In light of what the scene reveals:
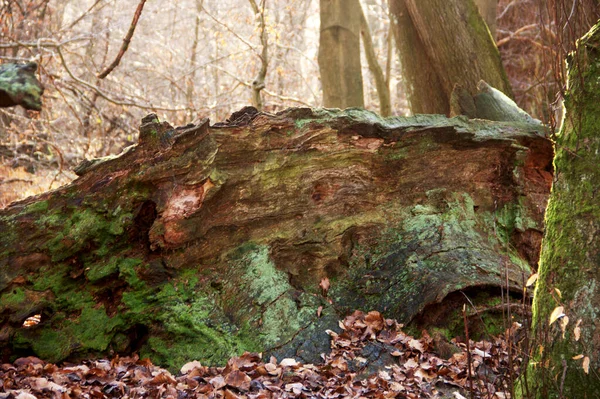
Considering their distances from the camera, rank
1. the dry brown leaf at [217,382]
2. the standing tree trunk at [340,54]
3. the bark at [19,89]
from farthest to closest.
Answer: the standing tree trunk at [340,54], the dry brown leaf at [217,382], the bark at [19,89]

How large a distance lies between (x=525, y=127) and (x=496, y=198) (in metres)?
0.74

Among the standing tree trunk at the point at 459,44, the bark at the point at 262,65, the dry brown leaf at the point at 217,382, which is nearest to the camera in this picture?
the dry brown leaf at the point at 217,382

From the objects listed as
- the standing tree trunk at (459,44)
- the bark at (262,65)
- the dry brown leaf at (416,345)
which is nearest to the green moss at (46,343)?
the dry brown leaf at (416,345)

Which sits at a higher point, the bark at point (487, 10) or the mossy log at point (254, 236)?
the bark at point (487, 10)

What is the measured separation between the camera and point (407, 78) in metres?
8.86

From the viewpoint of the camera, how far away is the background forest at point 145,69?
34.3ft

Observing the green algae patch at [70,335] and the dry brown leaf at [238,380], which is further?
the green algae patch at [70,335]

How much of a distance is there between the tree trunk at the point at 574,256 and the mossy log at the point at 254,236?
143cm

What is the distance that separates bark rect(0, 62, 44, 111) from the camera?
10.1 feet

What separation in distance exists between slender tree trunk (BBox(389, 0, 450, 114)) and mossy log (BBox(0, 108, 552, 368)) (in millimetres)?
2716

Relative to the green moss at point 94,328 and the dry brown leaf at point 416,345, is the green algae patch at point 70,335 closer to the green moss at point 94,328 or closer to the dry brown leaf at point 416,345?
the green moss at point 94,328

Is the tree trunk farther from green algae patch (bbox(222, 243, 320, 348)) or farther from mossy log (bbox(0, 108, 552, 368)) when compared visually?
green algae patch (bbox(222, 243, 320, 348))

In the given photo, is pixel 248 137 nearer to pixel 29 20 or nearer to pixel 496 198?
pixel 496 198

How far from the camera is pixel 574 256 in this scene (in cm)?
338
